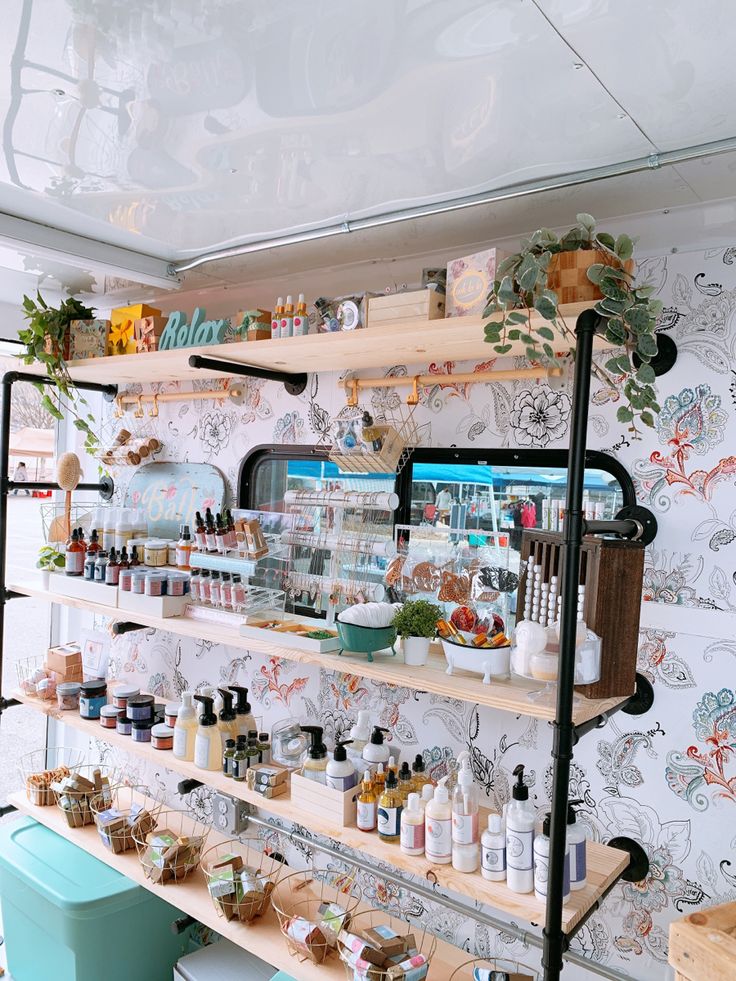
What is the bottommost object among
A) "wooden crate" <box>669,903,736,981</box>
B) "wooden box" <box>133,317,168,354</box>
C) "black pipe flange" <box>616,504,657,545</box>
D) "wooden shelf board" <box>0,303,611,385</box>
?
"wooden crate" <box>669,903,736,981</box>

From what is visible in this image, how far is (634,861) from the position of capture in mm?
1996

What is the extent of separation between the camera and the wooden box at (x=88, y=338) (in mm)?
2896

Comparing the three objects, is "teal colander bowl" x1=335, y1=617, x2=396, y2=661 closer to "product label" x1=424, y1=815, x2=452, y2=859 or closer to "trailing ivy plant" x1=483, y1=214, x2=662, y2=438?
"product label" x1=424, y1=815, x2=452, y2=859

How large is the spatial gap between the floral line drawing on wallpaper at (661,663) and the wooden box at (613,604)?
0.64 feet

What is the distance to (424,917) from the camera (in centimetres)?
243

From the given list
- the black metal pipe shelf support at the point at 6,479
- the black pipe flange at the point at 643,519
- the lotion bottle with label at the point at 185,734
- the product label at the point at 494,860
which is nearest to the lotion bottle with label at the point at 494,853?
the product label at the point at 494,860

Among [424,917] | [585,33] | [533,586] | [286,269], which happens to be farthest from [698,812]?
[286,269]

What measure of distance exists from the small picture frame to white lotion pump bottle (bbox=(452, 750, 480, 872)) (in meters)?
1.97

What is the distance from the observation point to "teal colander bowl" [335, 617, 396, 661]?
2.01 metres

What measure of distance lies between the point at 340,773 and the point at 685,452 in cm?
131

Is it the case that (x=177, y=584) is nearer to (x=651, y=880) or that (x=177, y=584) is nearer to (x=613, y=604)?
(x=613, y=604)

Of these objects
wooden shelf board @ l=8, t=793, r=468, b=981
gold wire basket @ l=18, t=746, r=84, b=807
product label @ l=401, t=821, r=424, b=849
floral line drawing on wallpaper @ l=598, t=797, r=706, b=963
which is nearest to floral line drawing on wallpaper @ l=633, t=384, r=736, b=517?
floral line drawing on wallpaper @ l=598, t=797, r=706, b=963

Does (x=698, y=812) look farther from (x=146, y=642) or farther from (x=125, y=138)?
(x=146, y=642)

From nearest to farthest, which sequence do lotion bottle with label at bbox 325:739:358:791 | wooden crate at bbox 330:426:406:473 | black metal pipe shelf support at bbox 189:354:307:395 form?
lotion bottle with label at bbox 325:739:358:791 < wooden crate at bbox 330:426:406:473 < black metal pipe shelf support at bbox 189:354:307:395
